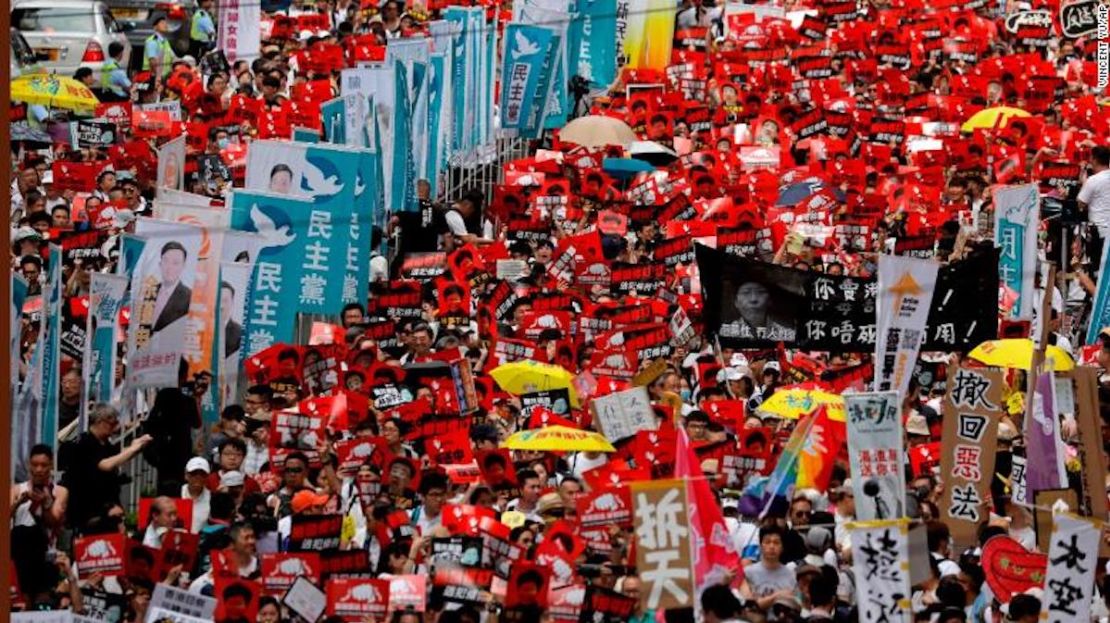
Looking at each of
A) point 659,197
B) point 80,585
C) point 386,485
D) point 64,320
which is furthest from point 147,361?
point 659,197

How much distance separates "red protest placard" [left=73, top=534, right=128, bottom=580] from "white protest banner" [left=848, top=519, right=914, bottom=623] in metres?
3.90

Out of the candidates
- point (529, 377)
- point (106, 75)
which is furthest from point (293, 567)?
point (106, 75)

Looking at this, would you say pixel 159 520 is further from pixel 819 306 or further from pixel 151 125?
pixel 151 125

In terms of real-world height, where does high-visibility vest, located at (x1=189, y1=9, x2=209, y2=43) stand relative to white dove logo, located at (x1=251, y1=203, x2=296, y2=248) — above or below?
below

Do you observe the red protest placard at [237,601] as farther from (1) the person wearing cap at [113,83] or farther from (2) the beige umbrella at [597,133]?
(1) the person wearing cap at [113,83]

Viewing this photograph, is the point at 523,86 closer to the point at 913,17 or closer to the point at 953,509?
the point at 913,17

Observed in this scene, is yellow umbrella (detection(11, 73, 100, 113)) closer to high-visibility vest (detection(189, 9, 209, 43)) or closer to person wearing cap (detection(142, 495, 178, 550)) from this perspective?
high-visibility vest (detection(189, 9, 209, 43))

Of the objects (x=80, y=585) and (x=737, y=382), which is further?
(x=737, y=382)

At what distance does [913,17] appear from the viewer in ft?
126

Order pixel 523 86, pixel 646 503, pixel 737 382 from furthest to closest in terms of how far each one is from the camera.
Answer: pixel 523 86 → pixel 737 382 → pixel 646 503

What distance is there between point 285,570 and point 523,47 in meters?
13.9

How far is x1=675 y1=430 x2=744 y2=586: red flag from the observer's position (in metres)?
17.9

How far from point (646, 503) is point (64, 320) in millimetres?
6120

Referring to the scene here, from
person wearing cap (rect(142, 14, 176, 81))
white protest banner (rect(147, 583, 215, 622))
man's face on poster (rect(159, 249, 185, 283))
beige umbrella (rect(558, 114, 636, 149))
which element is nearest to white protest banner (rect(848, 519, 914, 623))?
white protest banner (rect(147, 583, 215, 622))
